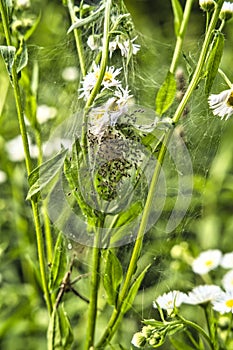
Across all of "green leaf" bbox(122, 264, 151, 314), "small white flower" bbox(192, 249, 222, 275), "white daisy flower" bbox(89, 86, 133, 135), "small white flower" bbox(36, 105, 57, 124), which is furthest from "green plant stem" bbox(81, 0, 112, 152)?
"small white flower" bbox(192, 249, 222, 275)

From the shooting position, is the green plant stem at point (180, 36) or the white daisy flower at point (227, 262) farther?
the white daisy flower at point (227, 262)

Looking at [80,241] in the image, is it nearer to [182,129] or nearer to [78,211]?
[78,211]

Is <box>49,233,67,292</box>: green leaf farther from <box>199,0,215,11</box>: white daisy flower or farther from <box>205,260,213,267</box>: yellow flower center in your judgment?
<box>205,260,213,267</box>: yellow flower center

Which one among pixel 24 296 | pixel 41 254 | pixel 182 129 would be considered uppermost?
pixel 182 129

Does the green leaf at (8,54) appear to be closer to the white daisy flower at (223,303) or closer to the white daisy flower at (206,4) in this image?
the white daisy flower at (206,4)

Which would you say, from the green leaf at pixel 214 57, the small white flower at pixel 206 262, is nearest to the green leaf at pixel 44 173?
the green leaf at pixel 214 57

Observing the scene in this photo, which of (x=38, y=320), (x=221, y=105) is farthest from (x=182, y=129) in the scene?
(x=38, y=320)
